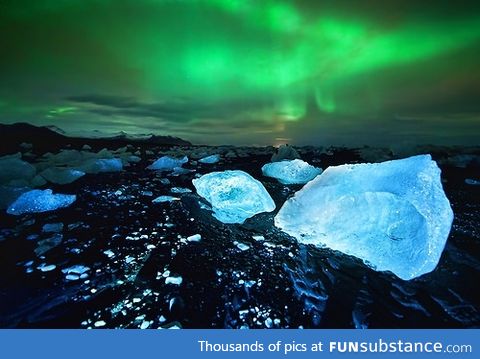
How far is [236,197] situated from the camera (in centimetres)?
317

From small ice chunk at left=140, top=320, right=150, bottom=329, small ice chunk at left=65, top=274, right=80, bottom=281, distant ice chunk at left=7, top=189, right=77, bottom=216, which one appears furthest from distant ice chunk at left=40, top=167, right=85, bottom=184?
small ice chunk at left=140, top=320, right=150, bottom=329

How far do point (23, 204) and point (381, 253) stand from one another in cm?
380

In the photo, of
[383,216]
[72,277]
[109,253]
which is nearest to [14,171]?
[109,253]

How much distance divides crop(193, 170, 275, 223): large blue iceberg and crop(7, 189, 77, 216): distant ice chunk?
1.86m

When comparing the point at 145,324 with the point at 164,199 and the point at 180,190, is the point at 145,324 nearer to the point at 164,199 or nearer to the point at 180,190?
the point at 164,199

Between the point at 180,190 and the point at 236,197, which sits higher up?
the point at 236,197

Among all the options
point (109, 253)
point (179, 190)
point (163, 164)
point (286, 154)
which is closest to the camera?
point (109, 253)

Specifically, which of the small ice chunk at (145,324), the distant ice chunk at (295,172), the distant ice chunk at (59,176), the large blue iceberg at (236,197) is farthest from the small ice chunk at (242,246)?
the distant ice chunk at (59,176)

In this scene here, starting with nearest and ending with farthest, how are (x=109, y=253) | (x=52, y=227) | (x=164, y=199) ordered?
(x=109, y=253), (x=52, y=227), (x=164, y=199)

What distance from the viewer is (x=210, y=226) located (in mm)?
2574

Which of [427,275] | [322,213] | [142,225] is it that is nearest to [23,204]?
[142,225]

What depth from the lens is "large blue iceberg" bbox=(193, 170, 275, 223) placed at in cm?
302

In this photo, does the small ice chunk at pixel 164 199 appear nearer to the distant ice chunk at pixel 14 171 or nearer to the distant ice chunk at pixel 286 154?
the distant ice chunk at pixel 14 171

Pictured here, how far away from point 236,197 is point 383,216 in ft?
5.37
